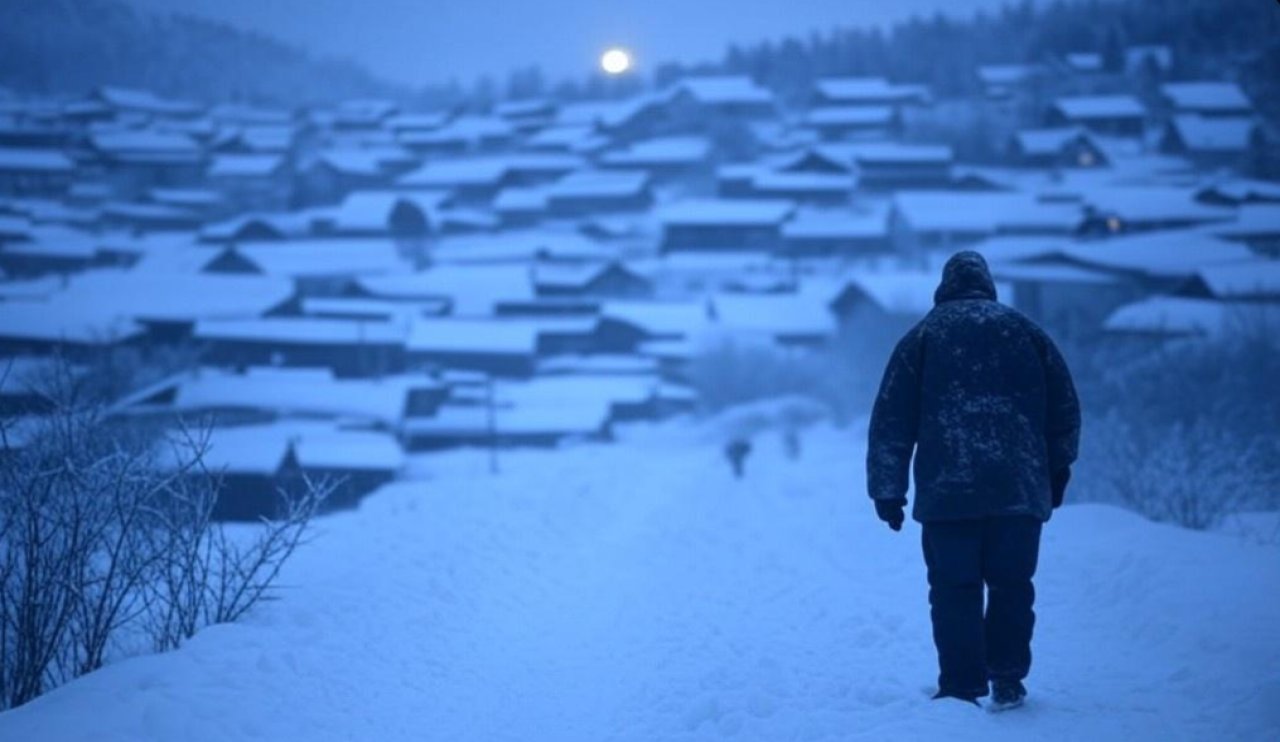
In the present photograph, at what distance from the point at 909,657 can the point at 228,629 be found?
4220 millimetres

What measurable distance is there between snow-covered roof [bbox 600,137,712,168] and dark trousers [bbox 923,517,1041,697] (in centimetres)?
5479

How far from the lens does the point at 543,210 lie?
2147 inches

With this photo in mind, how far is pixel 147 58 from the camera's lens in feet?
341

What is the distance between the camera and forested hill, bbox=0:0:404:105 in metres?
88.0

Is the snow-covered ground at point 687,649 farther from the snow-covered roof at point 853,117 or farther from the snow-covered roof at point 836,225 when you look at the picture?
the snow-covered roof at point 853,117

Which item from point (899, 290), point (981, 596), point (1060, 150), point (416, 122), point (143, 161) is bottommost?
point (981, 596)

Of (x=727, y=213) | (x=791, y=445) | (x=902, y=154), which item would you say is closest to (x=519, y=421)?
(x=791, y=445)

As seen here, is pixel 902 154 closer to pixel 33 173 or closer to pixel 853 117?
pixel 853 117

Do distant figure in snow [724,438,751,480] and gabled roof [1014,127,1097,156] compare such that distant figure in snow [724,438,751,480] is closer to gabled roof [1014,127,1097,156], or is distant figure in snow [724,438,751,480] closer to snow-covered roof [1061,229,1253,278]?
snow-covered roof [1061,229,1253,278]

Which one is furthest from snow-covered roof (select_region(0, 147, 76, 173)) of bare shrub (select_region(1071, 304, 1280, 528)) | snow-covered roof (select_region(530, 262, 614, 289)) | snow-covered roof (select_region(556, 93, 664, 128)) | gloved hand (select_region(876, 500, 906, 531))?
gloved hand (select_region(876, 500, 906, 531))

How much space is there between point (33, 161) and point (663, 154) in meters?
36.8

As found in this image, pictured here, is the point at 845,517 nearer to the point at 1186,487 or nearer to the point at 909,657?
the point at 1186,487

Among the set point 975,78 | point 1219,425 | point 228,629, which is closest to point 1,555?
point 228,629

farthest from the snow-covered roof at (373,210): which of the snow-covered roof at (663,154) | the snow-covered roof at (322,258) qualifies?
the snow-covered roof at (663,154)
